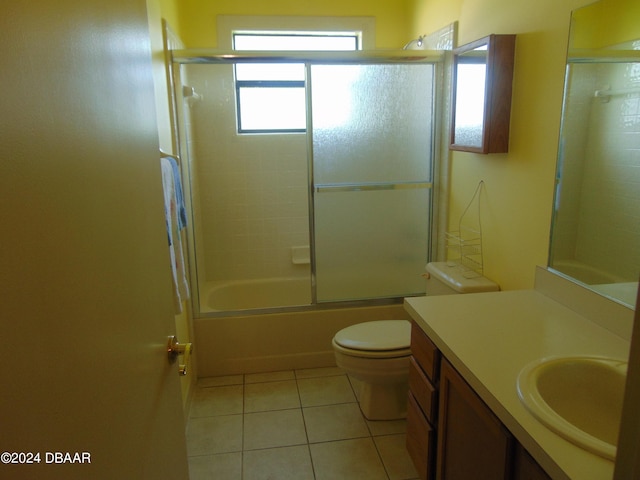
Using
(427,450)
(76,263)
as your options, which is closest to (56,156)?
(76,263)

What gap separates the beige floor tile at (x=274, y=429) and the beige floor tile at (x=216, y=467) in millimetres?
103

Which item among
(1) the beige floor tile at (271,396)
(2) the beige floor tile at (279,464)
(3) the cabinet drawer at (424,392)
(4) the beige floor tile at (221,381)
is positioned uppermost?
(3) the cabinet drawer at (424,392)

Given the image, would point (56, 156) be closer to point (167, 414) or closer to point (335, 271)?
point (167, 414)

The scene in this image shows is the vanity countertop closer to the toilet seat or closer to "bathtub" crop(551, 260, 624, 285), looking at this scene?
"bathtub" crop(551, 260, 624, 285)

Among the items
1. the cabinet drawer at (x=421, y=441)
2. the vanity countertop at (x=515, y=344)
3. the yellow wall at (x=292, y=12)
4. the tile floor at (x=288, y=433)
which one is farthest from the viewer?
the yellow wall at (x=292, y=12)

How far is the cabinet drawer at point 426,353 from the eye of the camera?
1573 millimetres

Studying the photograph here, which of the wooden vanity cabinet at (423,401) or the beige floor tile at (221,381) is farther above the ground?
the wooden vanity cabinet at (423,401)

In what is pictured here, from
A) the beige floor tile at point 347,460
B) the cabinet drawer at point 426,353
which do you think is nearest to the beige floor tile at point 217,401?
the beige floor tile at point 347,460

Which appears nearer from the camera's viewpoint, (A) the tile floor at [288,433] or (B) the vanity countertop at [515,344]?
(B) the vanity countertop at [515,344]

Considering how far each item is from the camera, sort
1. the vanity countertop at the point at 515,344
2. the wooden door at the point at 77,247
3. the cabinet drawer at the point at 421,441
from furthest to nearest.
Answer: the cabinet drawer at the point at 421,441, the vanity countertop at the point at 515,344, the wooden door at the point at 77,247

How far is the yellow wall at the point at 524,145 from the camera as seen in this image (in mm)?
1726

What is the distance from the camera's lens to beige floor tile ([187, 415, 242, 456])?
221cm

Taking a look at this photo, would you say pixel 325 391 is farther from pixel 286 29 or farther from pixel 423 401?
pixel 286 29

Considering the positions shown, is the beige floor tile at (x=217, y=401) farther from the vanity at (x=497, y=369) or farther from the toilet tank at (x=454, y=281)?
the toilet tank at (x=454, y=281)
